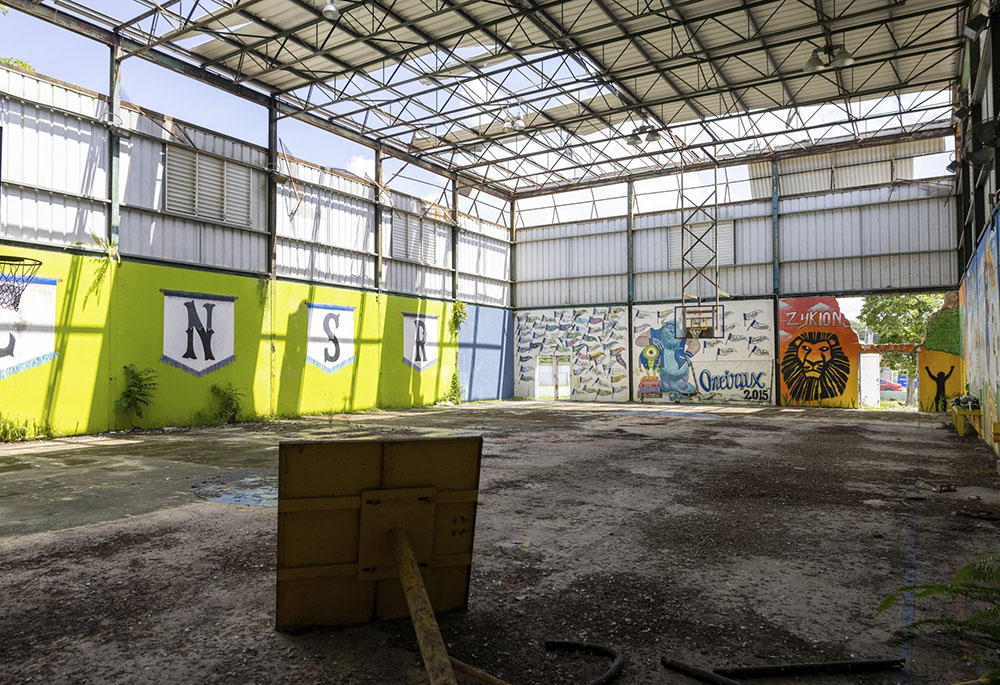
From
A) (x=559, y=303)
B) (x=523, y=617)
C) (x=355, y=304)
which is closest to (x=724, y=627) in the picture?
(x=523, y=617)

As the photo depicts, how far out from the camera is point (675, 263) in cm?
2292

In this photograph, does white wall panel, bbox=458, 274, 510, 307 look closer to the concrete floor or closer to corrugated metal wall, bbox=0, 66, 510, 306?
corrugated metal wall, bbox=0, 66, 510, 306

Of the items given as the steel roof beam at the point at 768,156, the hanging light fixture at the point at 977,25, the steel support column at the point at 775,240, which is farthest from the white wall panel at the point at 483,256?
the hanging light fixture at the point at 977,25

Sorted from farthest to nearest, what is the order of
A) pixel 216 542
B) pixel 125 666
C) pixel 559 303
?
1. pixel 559 303
2. pixel 216 542
3. pixel 125 666

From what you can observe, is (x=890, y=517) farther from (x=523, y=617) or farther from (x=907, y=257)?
(x=907, y=257)

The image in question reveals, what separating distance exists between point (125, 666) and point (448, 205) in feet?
69.2

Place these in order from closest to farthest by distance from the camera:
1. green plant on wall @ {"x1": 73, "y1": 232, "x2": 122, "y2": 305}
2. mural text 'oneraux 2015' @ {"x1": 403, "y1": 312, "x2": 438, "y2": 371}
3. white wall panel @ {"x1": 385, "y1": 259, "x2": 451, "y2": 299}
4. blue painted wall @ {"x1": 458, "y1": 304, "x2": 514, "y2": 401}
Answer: green plant on wall @ {"x1": 73, "y1": 232, "x2": 122, "y2": 305}, white wall panel @ {"x1": 385, "y1": 259, "x2": 451, "y2": 299}, mural text 'oneraux 2015' @ {"x1": 403, "y1": 312, "x2": 438, "y2": 371}, blue painted wall @ {"x1": 458, "y1": 304, "x2": 514, "y2": 401}

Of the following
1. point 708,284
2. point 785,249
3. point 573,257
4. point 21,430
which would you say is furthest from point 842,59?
point 21,430

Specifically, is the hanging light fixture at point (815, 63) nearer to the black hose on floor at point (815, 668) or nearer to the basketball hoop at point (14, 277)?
the black hose on floor at point (815, 668)

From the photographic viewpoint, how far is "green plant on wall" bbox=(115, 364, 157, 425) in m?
12.4

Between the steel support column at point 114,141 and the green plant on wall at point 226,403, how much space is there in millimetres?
3935

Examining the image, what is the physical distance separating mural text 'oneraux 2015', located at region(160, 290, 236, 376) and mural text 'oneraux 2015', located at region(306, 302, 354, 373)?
2.45 meters

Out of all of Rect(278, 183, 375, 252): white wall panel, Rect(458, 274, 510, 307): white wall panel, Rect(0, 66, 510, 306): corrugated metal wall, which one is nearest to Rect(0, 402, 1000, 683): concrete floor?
Rect(0, 66, 510, 306): corrugated metal wall

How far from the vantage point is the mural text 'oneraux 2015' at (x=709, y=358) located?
21125mm
